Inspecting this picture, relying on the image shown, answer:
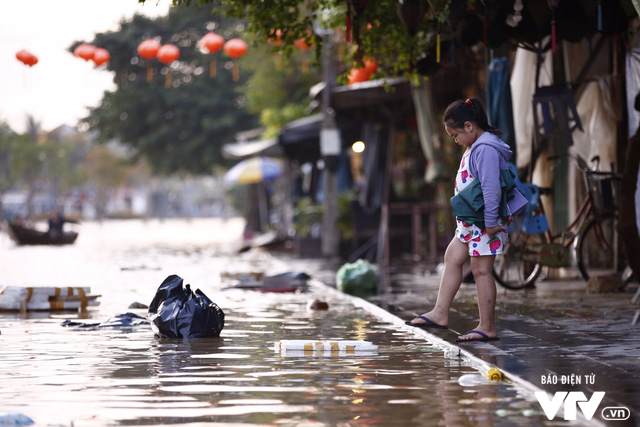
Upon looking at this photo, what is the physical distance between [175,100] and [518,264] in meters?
38.9

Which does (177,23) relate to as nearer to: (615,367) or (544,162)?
(544,162)

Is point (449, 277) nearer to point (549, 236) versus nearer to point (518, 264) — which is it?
point (518, 264)

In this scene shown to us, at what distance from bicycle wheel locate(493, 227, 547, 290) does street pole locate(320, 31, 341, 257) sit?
9.96 metres

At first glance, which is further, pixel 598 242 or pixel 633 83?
pixel 598 242

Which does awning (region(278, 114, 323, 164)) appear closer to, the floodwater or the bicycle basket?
the bicycle basket

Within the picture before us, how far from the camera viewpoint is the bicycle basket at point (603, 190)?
13.5 m

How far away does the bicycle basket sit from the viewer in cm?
1349

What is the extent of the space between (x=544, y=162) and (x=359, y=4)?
4.03 m

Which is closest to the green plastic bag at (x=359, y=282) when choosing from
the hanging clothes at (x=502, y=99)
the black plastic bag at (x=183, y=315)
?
the hanging clothes at (x=502, y=99)

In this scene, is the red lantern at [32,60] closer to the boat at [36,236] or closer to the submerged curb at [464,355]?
the submerged curb at [464,355]

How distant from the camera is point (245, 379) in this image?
7340mm

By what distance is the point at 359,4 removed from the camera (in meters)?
12.9

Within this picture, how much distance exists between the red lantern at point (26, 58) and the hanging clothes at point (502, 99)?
11441mm

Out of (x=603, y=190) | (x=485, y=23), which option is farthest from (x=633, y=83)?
(x=603, y=190)
